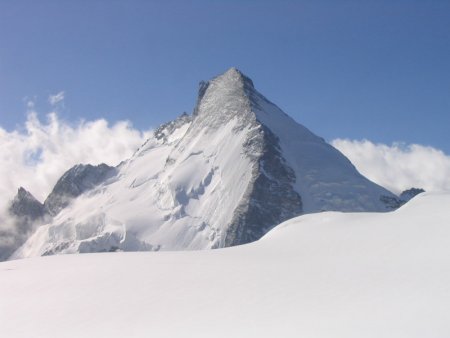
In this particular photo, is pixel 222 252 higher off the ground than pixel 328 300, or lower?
higher

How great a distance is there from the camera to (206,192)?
196 metres

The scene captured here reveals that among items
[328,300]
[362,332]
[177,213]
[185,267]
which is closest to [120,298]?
[185,267]

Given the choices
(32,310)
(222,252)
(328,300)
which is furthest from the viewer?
(222,252)

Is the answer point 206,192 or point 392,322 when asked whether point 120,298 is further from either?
point 206,192

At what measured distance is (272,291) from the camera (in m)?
24.2

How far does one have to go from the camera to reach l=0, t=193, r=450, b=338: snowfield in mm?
19922

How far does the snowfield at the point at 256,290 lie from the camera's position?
65.4ft

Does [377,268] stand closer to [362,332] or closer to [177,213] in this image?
[362,332]

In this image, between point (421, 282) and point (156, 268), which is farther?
point (156, 268)

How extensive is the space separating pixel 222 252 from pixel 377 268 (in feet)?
37.8

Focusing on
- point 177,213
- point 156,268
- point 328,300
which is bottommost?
point 328,300

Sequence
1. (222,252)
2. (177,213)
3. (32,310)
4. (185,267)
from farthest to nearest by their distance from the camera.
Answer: (177,213), (222,252), (185,267), (32,310)

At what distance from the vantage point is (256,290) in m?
24.5

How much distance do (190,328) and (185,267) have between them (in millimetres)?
9282
